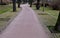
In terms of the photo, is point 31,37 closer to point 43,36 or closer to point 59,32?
point 43,36

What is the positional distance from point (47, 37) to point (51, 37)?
19cm

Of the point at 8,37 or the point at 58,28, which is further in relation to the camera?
the point at 58,28

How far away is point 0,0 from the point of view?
4700 centimetres

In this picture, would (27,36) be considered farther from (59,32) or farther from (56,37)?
(59,32)

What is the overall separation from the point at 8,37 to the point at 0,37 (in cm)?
40

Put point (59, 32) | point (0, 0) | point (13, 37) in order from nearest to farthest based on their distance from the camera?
point (13, 37) < point (59, 32) < point (0, 0)

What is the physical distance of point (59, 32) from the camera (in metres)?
10.1

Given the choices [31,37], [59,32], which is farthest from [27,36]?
[59,32]

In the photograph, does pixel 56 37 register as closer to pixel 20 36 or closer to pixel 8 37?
pixel 20 36

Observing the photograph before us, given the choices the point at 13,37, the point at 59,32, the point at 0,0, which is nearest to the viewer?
the point at 13,37

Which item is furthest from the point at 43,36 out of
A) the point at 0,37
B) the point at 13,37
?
the point at 0,37

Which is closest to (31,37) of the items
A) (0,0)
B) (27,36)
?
(27,36)

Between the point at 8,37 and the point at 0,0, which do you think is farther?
the point at 0,0

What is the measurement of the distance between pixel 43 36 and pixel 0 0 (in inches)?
1551
